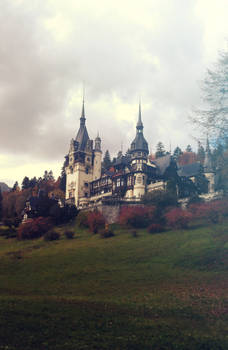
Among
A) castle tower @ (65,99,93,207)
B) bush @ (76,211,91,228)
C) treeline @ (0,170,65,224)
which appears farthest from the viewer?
castle tower @ (65,99,93,207)

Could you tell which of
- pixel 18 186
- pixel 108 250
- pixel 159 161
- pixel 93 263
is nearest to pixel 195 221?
pixel 108 250

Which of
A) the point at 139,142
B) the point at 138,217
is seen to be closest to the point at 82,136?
the point at 139,142

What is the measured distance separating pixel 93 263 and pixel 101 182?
50.4 meters

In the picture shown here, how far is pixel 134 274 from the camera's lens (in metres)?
30.5

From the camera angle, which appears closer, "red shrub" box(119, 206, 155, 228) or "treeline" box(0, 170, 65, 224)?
"red shrub" box(119, 206, 155, 228)

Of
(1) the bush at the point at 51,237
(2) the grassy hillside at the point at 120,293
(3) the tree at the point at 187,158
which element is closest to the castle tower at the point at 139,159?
(1) the bush at the point at 51,237

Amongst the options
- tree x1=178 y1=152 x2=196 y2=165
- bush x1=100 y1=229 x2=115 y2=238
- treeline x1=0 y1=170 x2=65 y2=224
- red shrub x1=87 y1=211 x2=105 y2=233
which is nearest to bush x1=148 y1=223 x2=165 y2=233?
bush x1=100 y1=229 x2=115 y2=238

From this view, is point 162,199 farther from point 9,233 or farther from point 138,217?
point 9,233

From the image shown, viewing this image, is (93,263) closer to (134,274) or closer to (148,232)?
(134,274)

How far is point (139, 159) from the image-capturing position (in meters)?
76.0

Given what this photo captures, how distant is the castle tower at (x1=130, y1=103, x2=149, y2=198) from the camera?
240ft

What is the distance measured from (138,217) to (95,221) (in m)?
7.18

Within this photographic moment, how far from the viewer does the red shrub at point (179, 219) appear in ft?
158

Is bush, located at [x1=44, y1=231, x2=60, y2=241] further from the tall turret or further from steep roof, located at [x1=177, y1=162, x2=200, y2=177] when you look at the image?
steep roof, located at [x1=177, y1=162, x2=200, y2=177]
